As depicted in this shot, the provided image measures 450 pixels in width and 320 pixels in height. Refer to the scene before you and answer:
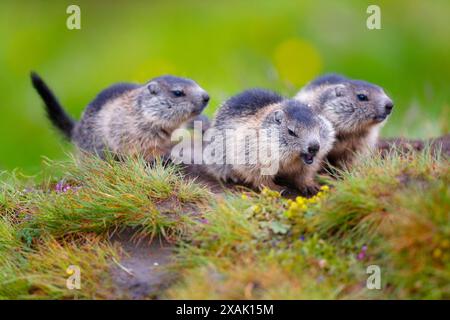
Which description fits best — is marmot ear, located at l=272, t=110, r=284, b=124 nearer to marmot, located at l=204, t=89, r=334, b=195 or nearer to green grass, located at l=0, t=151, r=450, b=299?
marmot, located at l=204, t=89, r=334, b=195

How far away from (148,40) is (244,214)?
1396 cm

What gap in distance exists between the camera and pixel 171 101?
32.0 feet

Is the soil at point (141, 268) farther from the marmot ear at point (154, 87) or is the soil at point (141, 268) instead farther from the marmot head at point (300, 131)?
the marmot ear at point (154, 87)

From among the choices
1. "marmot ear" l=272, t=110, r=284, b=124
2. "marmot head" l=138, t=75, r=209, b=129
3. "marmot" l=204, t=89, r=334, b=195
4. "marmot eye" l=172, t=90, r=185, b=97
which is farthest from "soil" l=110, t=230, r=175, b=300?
"marmot eye" l=172, t=90, r=185, b=97

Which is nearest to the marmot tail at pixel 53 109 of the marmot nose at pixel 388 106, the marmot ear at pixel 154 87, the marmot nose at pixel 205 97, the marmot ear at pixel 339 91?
the marmot ear at pixel 154 87

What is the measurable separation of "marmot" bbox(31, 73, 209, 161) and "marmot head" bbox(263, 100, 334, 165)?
151 centimetres

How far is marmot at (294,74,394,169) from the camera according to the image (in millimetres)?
9375

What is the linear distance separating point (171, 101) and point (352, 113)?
2.69 m

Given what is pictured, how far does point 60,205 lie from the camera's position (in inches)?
287

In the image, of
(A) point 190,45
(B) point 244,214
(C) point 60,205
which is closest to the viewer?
(B) point 244,214

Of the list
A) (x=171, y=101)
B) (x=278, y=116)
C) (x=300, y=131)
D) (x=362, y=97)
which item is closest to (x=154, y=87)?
(x=171, y=101)

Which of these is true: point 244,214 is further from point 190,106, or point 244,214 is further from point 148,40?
point 148,40

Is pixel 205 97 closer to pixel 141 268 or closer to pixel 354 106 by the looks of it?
pixel 354 106
